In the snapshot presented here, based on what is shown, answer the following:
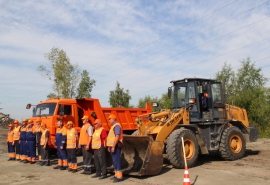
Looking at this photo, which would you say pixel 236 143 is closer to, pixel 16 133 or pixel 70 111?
pixel 70 111

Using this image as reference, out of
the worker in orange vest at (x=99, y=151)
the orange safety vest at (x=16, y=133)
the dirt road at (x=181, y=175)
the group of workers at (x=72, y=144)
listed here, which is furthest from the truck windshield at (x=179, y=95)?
the orange safety vest at (x=16, y=133)

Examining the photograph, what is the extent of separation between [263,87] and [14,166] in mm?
23145

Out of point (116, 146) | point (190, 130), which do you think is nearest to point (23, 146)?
point (116, 146)

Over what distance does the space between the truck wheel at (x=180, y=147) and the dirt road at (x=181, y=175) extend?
236 mm

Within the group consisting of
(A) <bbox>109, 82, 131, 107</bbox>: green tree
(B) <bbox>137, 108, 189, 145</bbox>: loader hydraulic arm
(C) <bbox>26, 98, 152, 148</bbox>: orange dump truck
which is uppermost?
(A) <bbox>109, 82, 131, 107</bbox>: green tree

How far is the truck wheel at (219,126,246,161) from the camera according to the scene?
1005 centimetres

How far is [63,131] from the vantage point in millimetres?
9500

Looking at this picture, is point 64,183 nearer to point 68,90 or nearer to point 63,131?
point 63,131

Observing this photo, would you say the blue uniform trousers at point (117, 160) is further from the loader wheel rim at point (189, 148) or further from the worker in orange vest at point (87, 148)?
the loader wheel rim at point (189, 148)

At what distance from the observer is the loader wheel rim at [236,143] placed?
10.5 meters

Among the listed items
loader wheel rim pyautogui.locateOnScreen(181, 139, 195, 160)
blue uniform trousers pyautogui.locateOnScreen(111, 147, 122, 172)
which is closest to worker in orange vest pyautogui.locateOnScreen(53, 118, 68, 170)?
blue uniform trousers pyautogui.locateOnScreen(111, 147, 122, 172)

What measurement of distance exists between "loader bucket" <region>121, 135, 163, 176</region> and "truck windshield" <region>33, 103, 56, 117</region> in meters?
4.50

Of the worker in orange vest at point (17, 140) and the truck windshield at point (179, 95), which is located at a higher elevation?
the truck windshield at point (179, 95)

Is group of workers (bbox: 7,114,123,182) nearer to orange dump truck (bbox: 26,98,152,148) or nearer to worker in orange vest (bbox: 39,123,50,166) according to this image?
worker in orange vest (bbox: 39,123,50,166)
